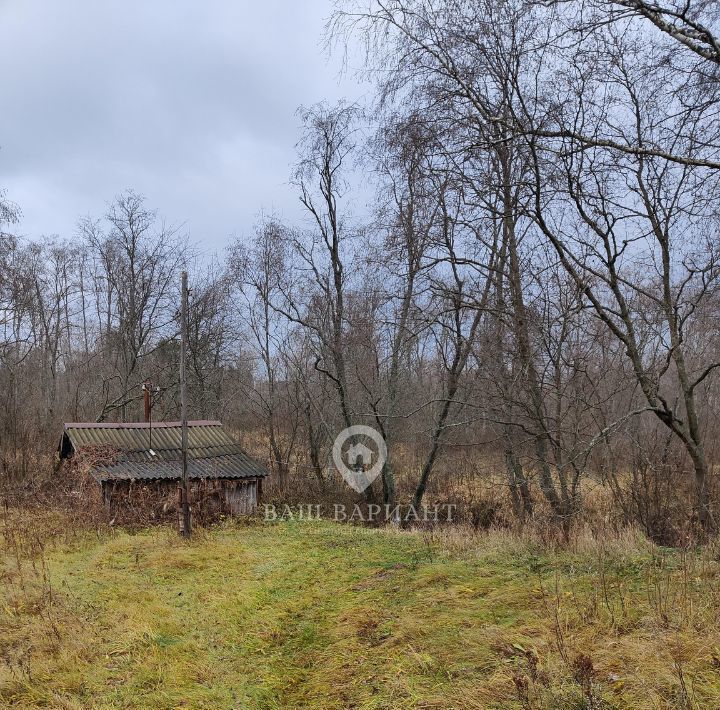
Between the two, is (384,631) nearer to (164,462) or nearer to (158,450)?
(164,462)

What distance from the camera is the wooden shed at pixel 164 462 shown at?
14359 mm

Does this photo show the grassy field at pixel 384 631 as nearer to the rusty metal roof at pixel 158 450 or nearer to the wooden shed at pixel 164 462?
the wooden shed at pixel 164 462

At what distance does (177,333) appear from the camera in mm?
24828

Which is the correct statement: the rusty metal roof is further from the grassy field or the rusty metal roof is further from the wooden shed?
the grassy field

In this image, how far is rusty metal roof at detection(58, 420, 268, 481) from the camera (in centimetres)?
1476

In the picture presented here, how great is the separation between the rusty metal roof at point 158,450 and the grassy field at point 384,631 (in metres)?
5.86

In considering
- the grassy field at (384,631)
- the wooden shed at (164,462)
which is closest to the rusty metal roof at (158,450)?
the wooden shed at (164,462)

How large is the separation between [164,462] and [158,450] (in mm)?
618

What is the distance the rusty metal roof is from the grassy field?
586cm

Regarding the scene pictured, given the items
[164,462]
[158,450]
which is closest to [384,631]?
[164,462]

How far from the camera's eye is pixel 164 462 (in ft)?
50.8

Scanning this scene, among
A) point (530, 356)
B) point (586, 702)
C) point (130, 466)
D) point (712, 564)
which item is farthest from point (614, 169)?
point (130, 466)

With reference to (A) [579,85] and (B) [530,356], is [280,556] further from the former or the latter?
(A) [579,85]

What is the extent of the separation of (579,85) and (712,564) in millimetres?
6399
